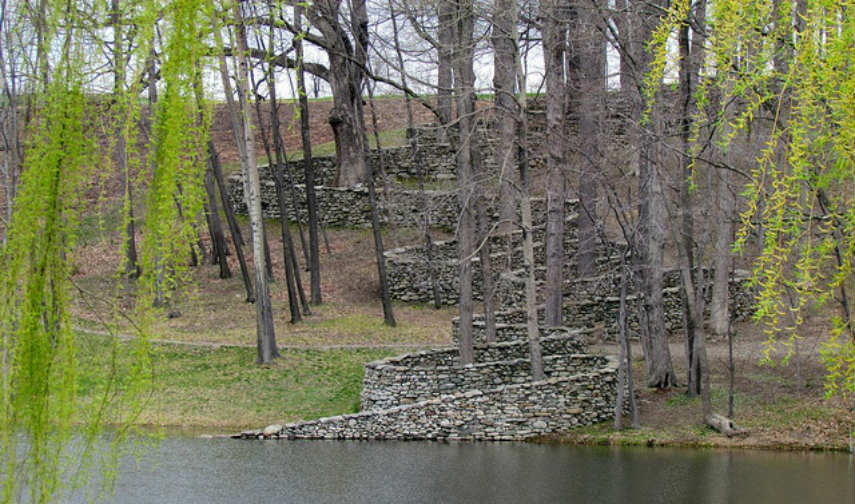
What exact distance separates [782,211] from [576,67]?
20094 millimetres

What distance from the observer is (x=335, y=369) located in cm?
2042

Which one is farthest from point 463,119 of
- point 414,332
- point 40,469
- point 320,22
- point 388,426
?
point 40,469

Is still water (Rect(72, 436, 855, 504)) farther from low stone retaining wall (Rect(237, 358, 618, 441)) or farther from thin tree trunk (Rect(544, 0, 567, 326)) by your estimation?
thin tree trunk (Rect(544, 0, 567, 326))

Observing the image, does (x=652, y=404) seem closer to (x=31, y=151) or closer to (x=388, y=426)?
(x=388, y=426)

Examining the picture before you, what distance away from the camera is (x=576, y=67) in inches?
1006

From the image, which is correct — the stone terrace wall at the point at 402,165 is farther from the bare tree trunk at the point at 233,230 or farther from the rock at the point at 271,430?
the rock at the point at 271,430

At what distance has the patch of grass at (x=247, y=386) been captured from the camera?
57.5 feet

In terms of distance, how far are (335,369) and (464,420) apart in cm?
518

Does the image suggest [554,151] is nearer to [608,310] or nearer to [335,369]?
[335,369]

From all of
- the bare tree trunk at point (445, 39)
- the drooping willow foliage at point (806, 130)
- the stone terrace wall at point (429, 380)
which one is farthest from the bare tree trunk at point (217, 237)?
the drooping willow foliage at point (806, 130)

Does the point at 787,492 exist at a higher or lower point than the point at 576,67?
lower

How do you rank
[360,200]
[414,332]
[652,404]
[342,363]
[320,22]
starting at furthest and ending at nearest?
[360,200] → [320,22] → [414,332] → [342,363] → [652,404]

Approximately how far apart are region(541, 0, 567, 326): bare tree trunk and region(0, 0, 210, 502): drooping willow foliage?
1164 cm

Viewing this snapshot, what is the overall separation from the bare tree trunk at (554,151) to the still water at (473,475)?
19.7 feet
